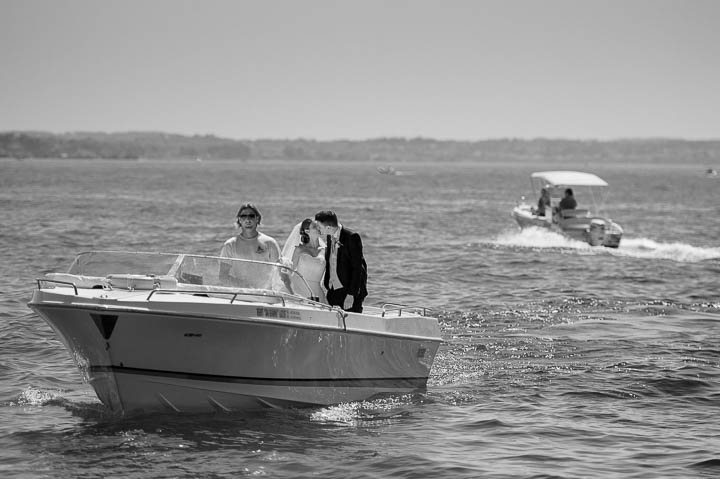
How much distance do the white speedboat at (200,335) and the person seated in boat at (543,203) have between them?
26.0 meters

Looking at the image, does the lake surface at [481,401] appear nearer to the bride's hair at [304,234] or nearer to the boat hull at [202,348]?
the boat hull at [202,348]

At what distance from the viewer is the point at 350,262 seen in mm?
11617

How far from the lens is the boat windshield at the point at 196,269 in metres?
10.9

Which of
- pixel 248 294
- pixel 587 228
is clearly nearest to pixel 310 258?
pixel 248 294

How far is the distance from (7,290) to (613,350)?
11.3m

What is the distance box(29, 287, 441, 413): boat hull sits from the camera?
32.9ft

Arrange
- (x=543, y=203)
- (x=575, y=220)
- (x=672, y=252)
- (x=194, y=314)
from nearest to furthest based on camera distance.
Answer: (x=194, y=314)
(x=672, y=252)
(x=575, y=220)
(x=543, y=203)

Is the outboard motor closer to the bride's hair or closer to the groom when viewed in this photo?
the groom

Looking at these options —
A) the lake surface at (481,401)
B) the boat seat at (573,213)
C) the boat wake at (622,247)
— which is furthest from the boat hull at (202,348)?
the boat seat at (573,213)

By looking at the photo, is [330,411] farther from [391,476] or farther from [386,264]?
[386,264]

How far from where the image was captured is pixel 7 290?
1947cm

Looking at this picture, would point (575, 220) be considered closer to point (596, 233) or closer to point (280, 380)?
point (596, 233)

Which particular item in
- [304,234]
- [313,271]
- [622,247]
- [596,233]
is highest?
[304,234]

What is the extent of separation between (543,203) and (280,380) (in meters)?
27.5
